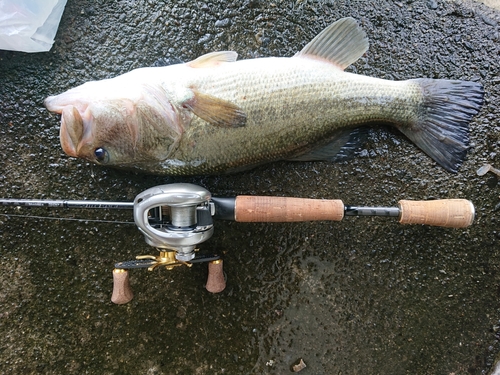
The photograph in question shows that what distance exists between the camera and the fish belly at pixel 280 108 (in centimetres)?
192

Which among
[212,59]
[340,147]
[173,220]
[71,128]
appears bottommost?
[173,220]

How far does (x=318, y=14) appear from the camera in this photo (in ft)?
7.36

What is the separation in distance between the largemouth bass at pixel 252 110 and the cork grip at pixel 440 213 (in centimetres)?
33

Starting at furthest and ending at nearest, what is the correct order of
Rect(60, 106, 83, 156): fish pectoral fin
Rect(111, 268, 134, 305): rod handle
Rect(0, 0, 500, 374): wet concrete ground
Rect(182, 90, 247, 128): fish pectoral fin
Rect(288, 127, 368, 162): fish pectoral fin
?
Rect(0, 0, 500, 374): wet concrete ground
Rect(288, 127, 368, 162): fish pectoral fin
Rect(111, 268, 134, 305): rod handle
Rect(182, 90, 247, 128): fish pectoral fin
Rect(60, 106, 83, 156): fish pectoral fin

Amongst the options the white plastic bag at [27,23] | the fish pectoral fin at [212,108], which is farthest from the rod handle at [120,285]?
the white plastic bag at [27,23]

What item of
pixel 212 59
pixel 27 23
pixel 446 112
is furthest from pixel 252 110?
pixel 27 23

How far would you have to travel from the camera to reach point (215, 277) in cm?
209

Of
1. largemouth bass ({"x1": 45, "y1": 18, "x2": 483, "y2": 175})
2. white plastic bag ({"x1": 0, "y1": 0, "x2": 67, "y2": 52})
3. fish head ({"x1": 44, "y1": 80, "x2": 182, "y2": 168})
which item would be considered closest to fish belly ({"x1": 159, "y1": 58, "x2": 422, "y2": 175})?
largemouth bass ({"x1": 45, "y1": 18, "x2": 483, "y2": 175})

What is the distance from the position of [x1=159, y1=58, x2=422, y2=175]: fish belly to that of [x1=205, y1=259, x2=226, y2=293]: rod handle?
19.4 inches

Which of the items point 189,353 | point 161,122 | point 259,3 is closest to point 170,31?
point 259,3

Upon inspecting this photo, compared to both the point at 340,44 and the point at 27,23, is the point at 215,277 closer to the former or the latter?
the point at 340,44

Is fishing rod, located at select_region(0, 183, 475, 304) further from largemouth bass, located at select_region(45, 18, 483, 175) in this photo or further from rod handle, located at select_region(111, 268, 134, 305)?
largemouth bass, located at select_region(45, 18, 483, 175)

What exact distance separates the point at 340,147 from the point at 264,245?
0.70 m

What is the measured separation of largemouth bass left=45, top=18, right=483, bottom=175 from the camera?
5.91 ft
